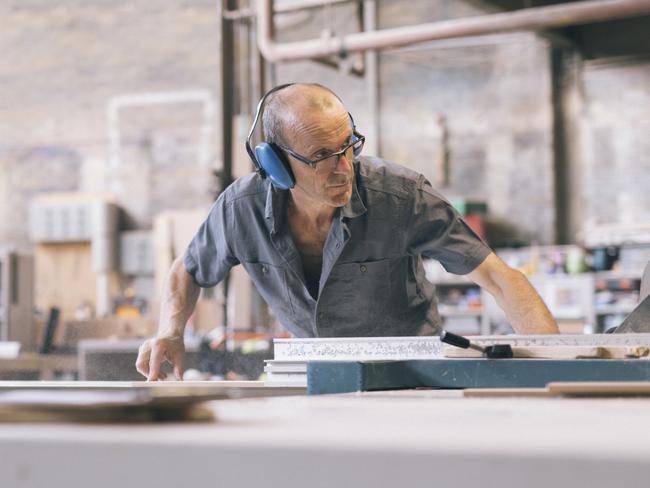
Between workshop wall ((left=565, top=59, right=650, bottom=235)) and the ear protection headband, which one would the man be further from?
workshop wall ((left=565, top=59, right=650, bottom=235))

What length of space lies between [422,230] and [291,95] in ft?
1.58

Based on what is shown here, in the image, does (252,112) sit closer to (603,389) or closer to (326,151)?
(326,151)

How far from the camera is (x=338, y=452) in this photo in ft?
1.86

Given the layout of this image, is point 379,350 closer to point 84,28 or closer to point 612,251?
point 612,251

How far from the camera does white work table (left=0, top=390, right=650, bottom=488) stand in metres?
0.52

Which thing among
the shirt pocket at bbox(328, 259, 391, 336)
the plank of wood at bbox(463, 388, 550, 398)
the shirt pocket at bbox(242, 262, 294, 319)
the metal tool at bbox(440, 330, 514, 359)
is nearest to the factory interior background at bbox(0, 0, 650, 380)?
the shirt pocket at bbox(242, 262, 294, 319)

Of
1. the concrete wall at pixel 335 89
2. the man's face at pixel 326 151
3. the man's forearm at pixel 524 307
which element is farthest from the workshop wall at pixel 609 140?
the man's face at pixel 326 151

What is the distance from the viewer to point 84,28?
11406 millimetres

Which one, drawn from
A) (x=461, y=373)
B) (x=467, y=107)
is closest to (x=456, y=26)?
(x=467, y=107)

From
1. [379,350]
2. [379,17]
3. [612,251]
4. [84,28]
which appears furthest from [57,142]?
[379,350]

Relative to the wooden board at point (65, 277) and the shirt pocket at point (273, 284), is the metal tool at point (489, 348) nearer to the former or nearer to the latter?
the shirt pocket at point (273, 284)

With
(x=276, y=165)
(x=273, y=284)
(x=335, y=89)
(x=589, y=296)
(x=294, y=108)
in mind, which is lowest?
(x=589, y=296)

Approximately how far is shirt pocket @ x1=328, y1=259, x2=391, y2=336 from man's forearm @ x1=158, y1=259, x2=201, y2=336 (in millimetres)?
379

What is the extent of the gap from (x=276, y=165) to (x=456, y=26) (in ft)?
15.8
